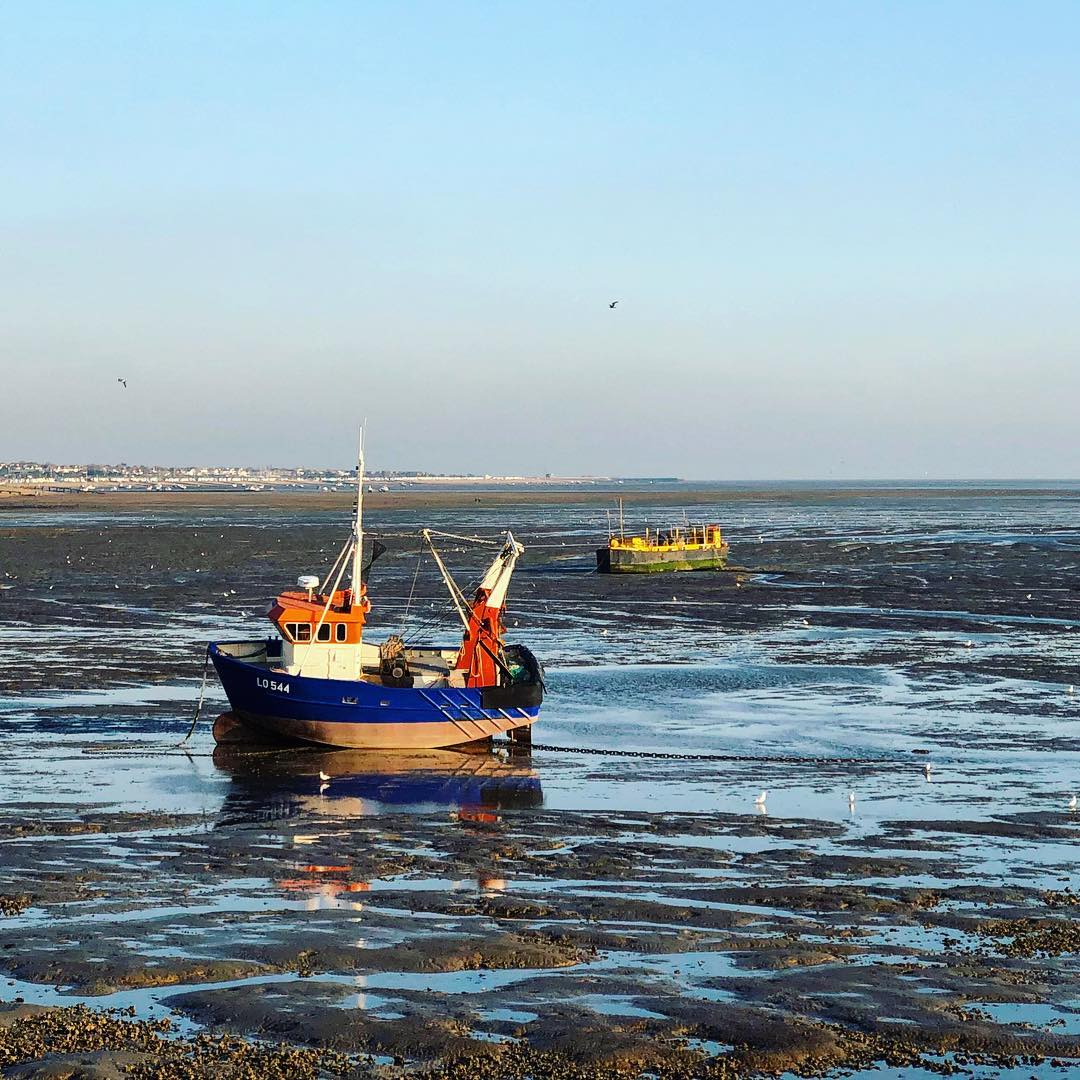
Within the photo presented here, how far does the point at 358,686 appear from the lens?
32469mm

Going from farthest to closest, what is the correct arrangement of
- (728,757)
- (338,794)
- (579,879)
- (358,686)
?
(358,686) < (728,757) < (338,794) < (579,879)

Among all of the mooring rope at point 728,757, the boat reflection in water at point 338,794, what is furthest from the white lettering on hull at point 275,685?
the mooring rope at point 728,757

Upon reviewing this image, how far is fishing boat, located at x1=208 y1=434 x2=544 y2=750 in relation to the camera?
32.7 m

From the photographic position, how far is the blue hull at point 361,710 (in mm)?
32562

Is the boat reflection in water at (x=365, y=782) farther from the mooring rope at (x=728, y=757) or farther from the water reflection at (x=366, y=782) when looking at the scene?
the mooring rope at (x=728, y=757)

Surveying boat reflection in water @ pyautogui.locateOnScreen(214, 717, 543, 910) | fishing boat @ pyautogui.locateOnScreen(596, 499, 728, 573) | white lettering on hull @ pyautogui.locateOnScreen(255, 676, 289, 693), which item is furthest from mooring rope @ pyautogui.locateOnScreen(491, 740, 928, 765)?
fishing boat @ pyautogui.locateOnScreen(596, 499, 728, 573)

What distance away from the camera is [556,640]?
2127 inches

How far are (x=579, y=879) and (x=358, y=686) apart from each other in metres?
12.1

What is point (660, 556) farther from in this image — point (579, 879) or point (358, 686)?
point (579, 879)

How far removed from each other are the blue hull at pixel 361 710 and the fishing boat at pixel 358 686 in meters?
0.02

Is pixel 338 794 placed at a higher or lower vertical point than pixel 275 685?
lower

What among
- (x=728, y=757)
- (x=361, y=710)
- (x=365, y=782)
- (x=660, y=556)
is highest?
(x=660, y=556)

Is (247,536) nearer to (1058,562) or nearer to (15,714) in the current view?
(1058,562)

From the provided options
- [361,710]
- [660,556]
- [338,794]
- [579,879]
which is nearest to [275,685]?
[361,710]
